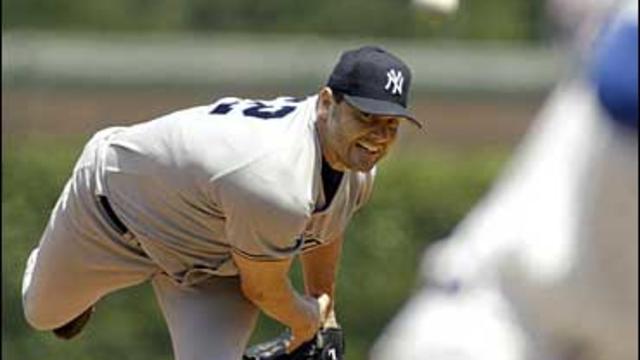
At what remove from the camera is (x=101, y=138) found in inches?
237

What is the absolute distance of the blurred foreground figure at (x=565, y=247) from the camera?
6.50 m

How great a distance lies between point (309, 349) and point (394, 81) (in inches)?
31.7

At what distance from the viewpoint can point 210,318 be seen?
237 inches

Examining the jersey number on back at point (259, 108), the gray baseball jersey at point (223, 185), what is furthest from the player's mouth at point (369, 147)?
the jersey number on back at point (259, 108)

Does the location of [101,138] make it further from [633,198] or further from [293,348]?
[633,198]

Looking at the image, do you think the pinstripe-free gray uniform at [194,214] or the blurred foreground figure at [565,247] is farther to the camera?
the blurred foreground figure at [565,247]

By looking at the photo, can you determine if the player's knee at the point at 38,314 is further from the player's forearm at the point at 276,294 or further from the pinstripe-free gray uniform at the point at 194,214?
the player's forearm at the point at 276,294

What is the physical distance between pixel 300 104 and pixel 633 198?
3.54 feet

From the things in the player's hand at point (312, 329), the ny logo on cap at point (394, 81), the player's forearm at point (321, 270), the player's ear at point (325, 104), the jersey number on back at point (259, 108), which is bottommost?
the player's hand at point (312, 329)

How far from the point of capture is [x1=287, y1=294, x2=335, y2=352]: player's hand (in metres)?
6.09

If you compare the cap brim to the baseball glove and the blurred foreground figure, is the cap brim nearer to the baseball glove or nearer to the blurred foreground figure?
the baseball glove

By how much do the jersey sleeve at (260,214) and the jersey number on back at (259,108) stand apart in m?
0.21

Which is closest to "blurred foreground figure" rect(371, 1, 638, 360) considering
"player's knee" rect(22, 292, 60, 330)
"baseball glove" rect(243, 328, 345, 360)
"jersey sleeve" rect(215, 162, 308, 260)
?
"baseball glove" rect(243, 328, 345, 360)

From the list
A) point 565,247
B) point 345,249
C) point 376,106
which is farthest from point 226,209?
point 345,249
